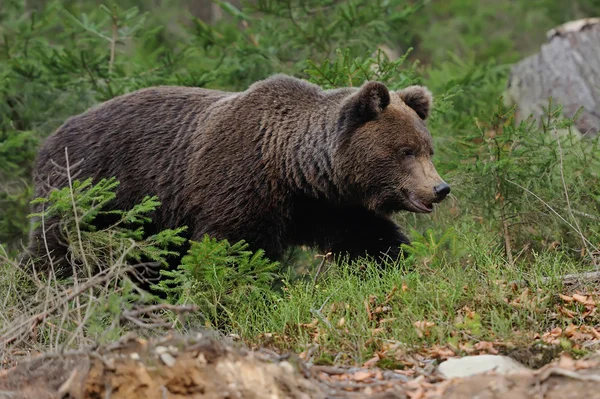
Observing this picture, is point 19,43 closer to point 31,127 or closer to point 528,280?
point 31,127

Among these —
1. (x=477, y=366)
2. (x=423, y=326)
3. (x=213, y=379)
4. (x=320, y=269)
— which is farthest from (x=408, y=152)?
(x=213, y=379)

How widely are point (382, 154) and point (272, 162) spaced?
0.97 metres

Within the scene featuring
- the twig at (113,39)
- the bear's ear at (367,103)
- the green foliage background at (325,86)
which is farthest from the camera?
the twig at (113,39)

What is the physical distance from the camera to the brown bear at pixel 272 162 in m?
7.15

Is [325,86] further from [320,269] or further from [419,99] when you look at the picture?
[320,269]

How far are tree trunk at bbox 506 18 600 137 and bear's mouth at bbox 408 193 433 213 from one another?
14.2 ft

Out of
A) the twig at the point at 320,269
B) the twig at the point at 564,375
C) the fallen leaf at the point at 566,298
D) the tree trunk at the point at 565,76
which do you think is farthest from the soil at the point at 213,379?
the tree trunk at the point at 565,76

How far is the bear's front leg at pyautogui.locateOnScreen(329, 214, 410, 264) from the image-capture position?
756cm

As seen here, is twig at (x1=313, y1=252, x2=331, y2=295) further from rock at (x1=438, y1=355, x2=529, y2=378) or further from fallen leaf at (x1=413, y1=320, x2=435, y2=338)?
rock at (x1=438, y1=355, x2=529, y2=378)

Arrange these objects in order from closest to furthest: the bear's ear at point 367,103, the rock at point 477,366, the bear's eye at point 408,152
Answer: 1. the rock at point 477,366
2. the bear's ear at point 367,103
3. the bear's eye at point 408,152

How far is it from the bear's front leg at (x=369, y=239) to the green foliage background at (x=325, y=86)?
199 millimetres

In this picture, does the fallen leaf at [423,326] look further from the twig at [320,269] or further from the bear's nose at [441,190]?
the bear's nose at [441,190]

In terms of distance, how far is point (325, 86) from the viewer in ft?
28.3

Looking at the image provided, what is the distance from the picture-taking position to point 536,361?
5043mm
